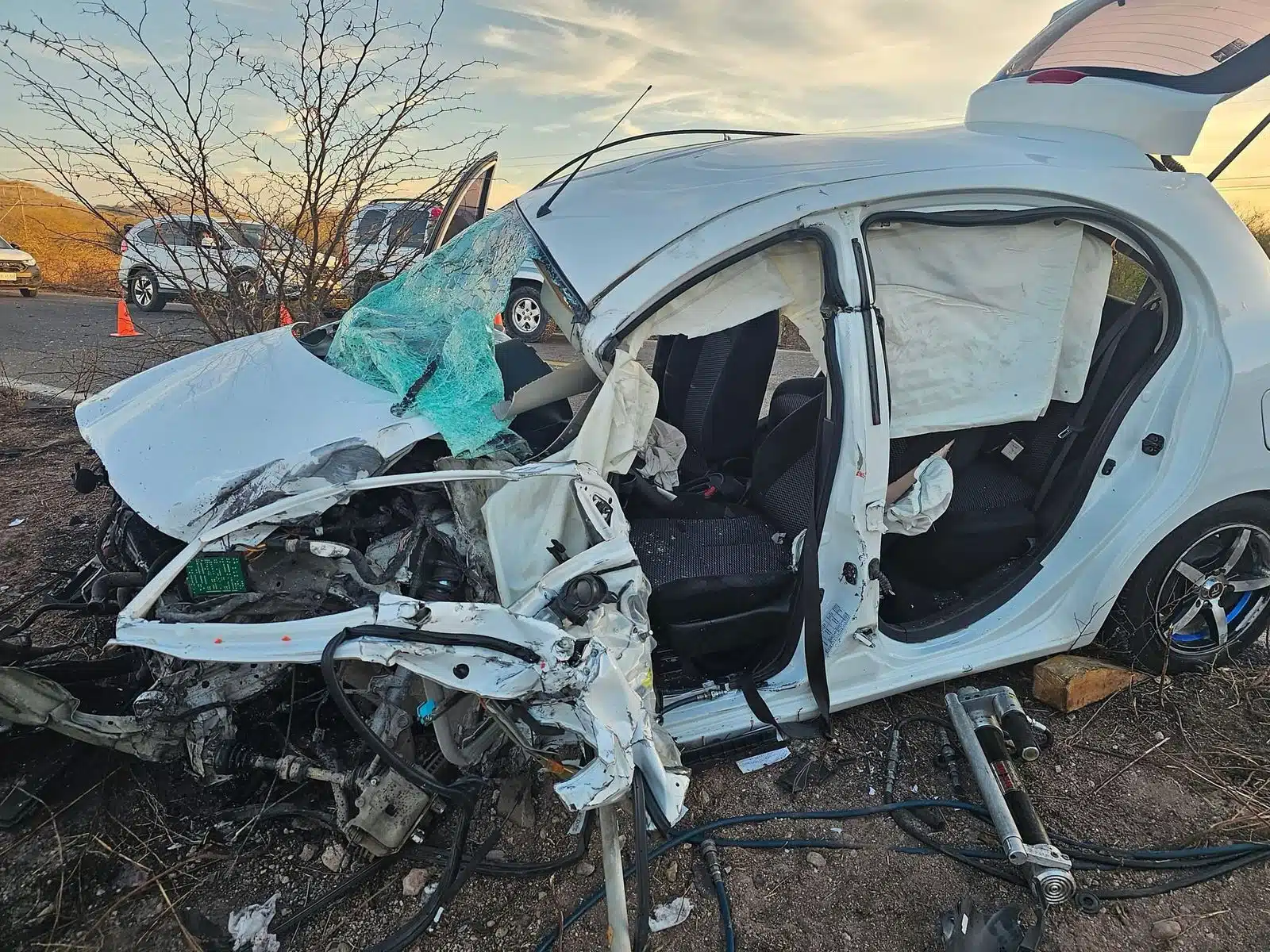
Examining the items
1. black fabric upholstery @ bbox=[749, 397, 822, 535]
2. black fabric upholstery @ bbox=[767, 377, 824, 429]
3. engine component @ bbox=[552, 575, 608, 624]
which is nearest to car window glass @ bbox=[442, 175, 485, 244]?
black fabric upholstery @ bbox=[767, 377, 824, 429]

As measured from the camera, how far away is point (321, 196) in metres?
5.33

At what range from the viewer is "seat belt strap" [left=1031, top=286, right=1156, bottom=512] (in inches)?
105

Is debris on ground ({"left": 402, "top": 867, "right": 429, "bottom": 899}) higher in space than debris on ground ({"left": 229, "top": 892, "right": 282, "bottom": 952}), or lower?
→ lower

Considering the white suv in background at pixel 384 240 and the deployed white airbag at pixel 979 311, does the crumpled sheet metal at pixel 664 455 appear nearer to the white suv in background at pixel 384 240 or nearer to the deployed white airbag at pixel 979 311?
the deployed white airbag at pixel 979 311

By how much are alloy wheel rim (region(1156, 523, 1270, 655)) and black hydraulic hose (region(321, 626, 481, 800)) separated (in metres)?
2.61

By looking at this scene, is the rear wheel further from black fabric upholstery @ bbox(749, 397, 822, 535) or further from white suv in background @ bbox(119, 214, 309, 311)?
black fabric upholstery @ bbox(749, 397, 822, 535)

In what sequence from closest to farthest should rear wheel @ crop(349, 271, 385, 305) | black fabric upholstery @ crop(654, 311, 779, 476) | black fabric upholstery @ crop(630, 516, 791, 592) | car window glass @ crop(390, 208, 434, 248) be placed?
black fabric upholstery @ crop(630, 516, 791, 592)
black fabric upholstery @ crop(654, 311, 779, 476)
rear wheel @ crop(349, 271, 385, 305)
car window glass @ crop(390, 208, 434, 248)

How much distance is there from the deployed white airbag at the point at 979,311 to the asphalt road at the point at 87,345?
1.05 m

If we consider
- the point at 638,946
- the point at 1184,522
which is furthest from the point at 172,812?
the point at 1184,522

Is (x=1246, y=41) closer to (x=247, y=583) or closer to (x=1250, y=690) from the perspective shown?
(x=1250, y=690)

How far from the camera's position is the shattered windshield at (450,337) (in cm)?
208

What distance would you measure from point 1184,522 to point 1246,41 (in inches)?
63.7

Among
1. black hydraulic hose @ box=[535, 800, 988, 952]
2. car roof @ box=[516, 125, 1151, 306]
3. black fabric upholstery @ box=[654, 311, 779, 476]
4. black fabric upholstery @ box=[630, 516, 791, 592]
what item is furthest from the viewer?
black fabric upholstery @ box=[654, 311, 779, 476]

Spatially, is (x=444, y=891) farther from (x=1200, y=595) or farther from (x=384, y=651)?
(x=1200, y=595)
